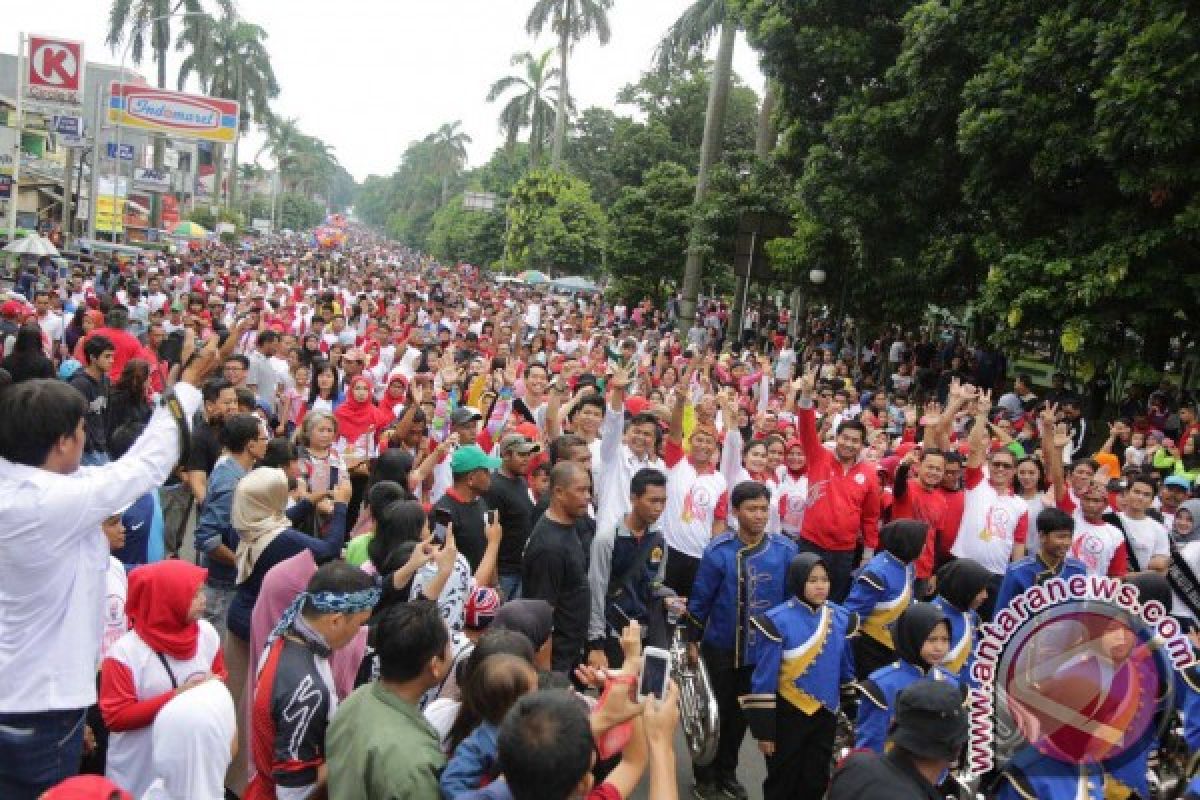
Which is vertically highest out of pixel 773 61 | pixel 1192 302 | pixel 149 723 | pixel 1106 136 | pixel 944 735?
pixel 773 61

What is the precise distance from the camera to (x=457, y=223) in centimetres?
6950

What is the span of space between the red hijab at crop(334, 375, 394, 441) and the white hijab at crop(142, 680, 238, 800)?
17.6 ft

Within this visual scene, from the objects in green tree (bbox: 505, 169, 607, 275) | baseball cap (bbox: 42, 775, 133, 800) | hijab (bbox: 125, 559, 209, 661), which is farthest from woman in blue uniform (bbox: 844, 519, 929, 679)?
green tree (bbox: 505, 169, 607, 275)

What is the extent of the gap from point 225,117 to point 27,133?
765cm

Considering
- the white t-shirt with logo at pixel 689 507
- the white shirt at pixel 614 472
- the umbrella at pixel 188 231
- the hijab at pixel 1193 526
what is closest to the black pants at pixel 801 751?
the white shirt at pixel 614 472

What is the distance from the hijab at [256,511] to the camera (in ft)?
14.5

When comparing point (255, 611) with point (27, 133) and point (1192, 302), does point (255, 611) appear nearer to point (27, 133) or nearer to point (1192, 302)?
point (1192, 302)

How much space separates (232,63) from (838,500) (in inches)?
2533

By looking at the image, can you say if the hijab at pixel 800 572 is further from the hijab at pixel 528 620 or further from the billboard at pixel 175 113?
the billboard at pixel 175 113

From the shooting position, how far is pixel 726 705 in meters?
5.24

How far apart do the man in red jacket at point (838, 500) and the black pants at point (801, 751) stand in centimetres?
199

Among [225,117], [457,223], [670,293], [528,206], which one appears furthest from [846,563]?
[457,223]

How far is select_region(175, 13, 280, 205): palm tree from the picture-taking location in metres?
56.8

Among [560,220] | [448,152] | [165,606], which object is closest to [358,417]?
[165,606]
